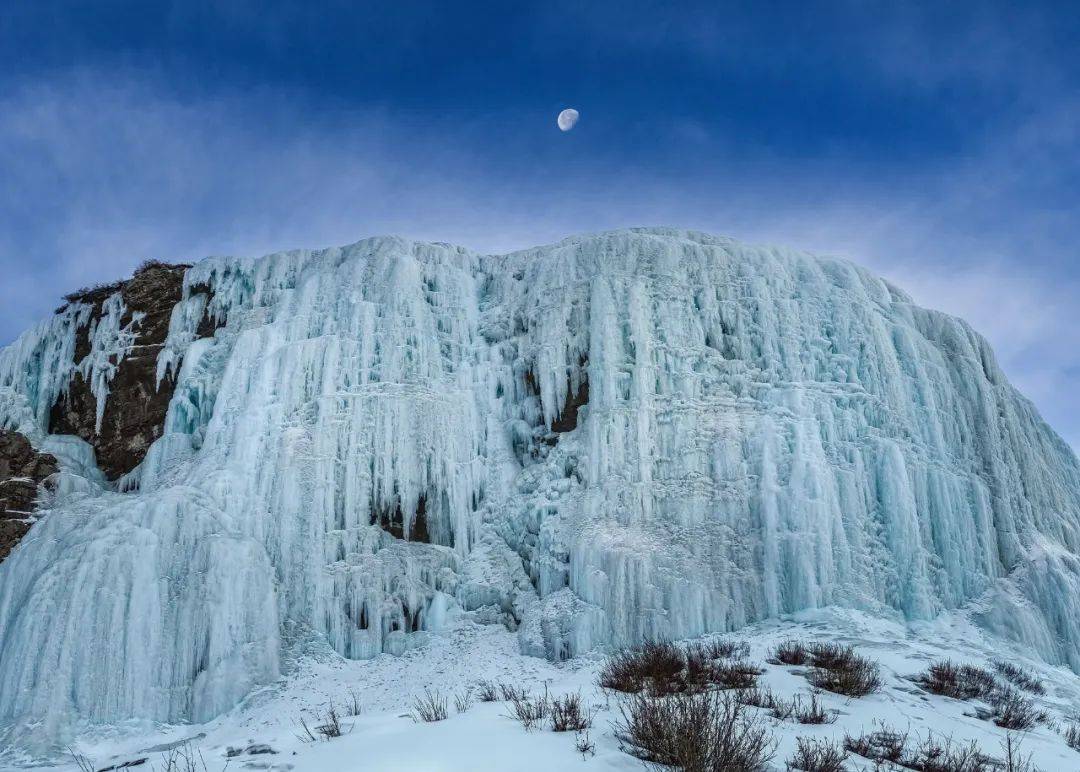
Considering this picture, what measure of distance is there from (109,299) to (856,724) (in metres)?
26.4

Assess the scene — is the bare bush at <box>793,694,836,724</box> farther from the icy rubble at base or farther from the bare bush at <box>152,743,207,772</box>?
the icy rubble at base

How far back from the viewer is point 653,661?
1152 cm

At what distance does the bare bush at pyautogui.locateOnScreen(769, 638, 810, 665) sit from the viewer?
1261cm

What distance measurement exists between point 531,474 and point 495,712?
12.5m

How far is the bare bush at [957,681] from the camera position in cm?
1142

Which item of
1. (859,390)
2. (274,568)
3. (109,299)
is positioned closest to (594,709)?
(274,568)

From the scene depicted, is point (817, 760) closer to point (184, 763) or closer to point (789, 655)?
point (789, 655)

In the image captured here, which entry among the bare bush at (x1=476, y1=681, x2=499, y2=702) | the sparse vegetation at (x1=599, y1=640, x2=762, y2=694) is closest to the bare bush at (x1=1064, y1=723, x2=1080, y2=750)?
the sparse vegetation at (x1=599, y1=640, x2=762, y2=694)

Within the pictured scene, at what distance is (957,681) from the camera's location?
11930 millimetres

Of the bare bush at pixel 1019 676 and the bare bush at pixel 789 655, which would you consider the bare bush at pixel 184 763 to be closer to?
the bare bush at pixel 789 655

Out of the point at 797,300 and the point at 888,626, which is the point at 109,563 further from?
the point at 797,300

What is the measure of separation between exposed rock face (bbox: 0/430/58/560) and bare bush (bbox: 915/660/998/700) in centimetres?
2180

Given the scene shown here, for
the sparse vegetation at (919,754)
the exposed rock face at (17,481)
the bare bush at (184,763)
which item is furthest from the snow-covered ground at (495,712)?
the exposed rock face at (17,481)

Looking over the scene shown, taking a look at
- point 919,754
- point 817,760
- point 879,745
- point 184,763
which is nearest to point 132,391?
point 184,763
